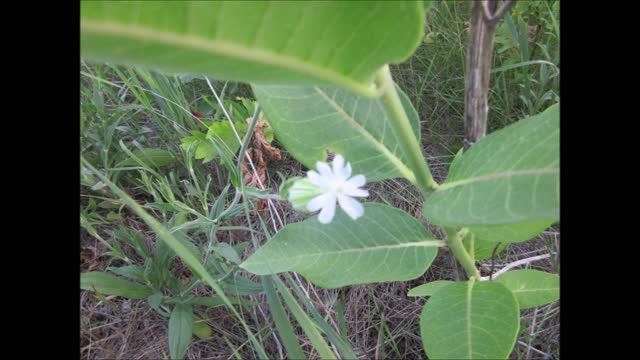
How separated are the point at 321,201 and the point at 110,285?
2.41 feet

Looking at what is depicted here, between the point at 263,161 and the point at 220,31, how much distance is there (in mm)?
1021

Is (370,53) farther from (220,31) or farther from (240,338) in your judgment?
(240,338)

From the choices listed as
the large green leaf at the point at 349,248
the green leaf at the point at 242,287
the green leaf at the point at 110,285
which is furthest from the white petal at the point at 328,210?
the green leaf at the point at 110,285

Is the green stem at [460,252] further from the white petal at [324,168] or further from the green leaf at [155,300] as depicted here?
the green leaf at [155,300]

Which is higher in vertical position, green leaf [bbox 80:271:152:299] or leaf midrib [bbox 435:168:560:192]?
leaf midrib [bbox 435:168:560:192]

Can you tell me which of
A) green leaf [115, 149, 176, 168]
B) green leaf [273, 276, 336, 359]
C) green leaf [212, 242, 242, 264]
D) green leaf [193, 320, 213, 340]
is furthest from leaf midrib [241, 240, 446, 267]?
green leaf [115, 149, 176, 168]

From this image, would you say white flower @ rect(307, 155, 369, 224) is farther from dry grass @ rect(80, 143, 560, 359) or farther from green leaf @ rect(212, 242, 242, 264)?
dry grass @ rect(80, 143, 560, 359)

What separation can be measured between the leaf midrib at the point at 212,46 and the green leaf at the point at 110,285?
0.89 metres

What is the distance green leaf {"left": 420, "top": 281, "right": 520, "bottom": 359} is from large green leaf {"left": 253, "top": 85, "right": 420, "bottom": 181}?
0.25 meters

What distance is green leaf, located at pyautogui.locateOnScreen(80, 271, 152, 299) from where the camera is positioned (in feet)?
3.92

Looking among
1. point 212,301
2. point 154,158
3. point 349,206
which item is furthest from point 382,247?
point 154,158

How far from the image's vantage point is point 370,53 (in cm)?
56

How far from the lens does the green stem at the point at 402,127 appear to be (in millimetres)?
647
